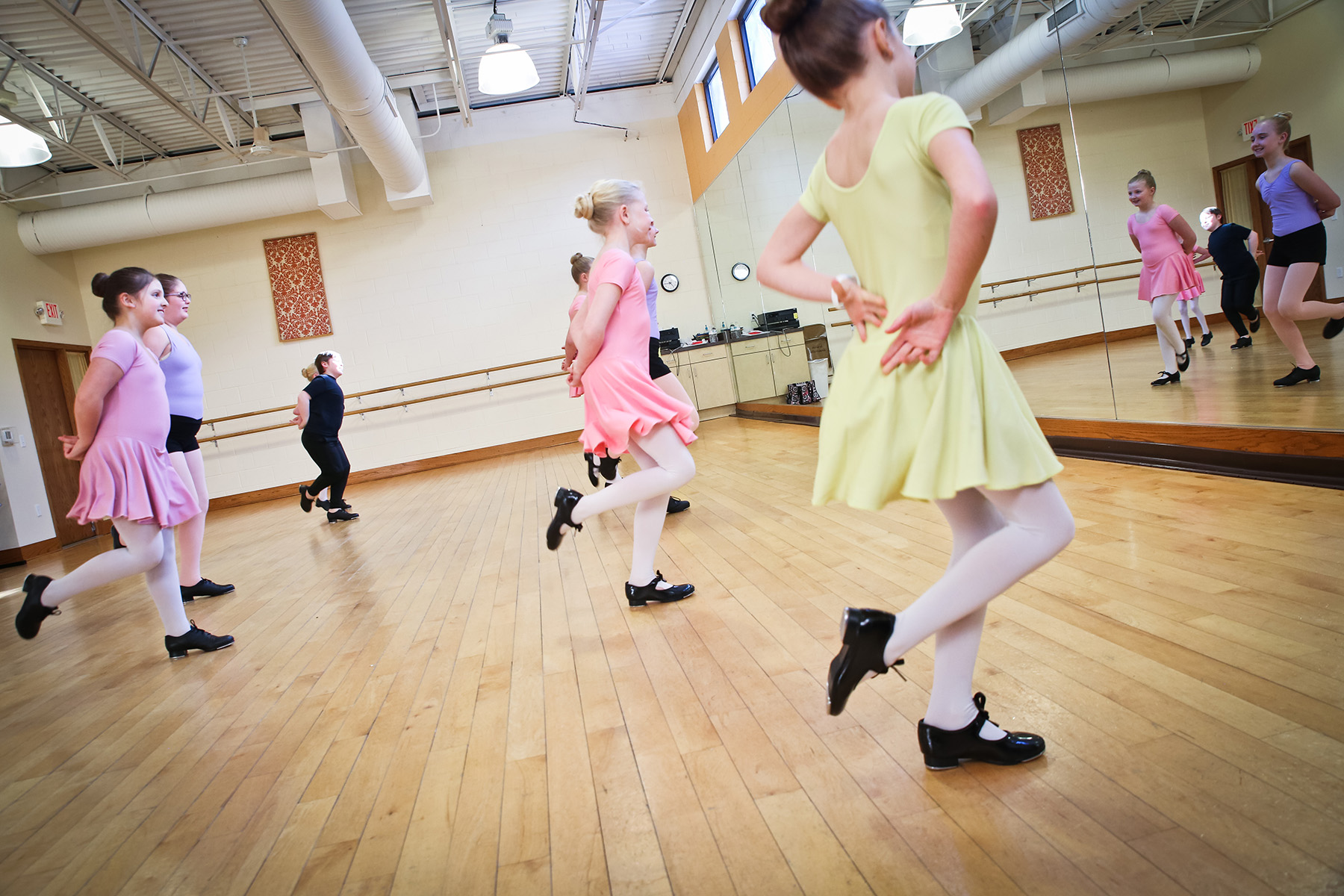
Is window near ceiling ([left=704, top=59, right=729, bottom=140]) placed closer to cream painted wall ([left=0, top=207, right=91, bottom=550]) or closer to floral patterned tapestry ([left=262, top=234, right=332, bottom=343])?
floral patterned tapestry ([left=262, top=234, right=332, bottom=343])

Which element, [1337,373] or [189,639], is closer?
[1337,373]

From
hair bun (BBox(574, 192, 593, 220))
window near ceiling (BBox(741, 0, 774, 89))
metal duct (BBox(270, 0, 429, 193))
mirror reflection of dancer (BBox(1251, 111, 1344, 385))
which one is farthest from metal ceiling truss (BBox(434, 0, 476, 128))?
mirror reflection of dancer (BBox(1251, 111, 1344, 385))

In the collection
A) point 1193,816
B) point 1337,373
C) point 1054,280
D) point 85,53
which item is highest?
point 85,53

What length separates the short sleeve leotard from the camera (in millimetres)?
1019

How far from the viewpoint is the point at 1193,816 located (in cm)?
104

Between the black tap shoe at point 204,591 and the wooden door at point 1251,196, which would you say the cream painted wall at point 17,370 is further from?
the wooden door at point 1251,196

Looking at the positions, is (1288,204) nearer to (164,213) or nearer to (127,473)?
(127,473)

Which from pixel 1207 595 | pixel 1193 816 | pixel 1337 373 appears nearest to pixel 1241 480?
pixel 1337 373

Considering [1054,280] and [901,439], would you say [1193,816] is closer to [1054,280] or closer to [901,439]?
[901,439]

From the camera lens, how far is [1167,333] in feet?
10.5

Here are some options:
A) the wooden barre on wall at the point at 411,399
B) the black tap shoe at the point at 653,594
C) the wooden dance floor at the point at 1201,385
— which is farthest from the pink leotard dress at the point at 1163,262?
the wooden barre on wall at the point at 411,399

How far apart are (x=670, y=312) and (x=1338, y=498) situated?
27.5ft

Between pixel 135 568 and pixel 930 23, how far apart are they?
3932 mm

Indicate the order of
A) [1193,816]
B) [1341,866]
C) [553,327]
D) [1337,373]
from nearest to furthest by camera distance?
[1341,866], [1193,816], [1337,373], [553,327]
